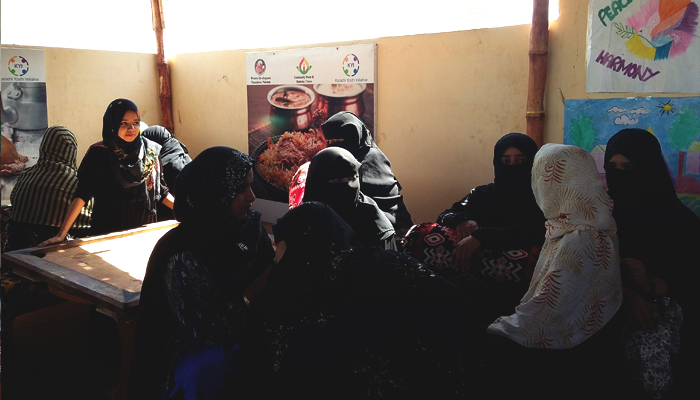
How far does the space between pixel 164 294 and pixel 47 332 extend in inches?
97.1

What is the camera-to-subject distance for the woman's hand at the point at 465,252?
9.34ft

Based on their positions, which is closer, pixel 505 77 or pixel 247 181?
pixel 247 181

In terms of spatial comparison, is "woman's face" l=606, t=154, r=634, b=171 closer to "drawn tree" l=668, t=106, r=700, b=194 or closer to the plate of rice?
"drawn tree" l=668, t=106, r=700, b=194

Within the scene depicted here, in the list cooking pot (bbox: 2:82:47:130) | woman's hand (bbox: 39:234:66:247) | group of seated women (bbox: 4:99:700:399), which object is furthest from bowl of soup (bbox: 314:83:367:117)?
cooking pot (bbox: 2:82:47:130)

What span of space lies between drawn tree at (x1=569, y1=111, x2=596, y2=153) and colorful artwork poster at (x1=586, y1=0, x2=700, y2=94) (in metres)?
0.18

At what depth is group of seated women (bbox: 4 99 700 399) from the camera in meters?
1.75

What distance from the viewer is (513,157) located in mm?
3098

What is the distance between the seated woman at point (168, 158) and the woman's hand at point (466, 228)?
2588mm

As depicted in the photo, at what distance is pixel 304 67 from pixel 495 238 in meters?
2.94

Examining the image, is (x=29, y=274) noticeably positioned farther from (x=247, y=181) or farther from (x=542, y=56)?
(x=542, y=56)

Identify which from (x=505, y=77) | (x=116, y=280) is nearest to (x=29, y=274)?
(x=116, y=280)

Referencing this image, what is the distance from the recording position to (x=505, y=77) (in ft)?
12.9

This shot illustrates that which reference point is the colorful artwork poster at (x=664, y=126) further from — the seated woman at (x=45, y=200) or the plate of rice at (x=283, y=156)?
the seated woman at (x=45, y=200)

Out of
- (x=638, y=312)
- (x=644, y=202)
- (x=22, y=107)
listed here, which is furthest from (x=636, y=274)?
(x=22, y=107)
